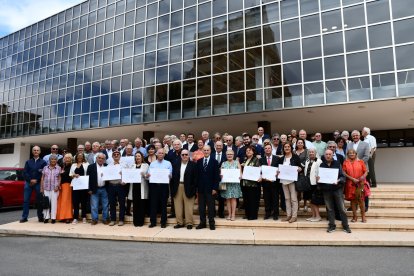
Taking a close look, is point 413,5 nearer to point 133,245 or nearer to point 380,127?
point 380,127

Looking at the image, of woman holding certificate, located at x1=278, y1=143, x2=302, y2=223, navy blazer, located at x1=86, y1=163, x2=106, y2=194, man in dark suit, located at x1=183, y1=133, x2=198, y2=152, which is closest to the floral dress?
woman holding certificate, located at x1=278, y1=143, x2=302, y2=223

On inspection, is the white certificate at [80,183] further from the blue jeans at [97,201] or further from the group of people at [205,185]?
the blue jeans at [97,201]

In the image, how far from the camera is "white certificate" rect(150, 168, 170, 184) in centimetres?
766

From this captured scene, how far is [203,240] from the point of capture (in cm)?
659

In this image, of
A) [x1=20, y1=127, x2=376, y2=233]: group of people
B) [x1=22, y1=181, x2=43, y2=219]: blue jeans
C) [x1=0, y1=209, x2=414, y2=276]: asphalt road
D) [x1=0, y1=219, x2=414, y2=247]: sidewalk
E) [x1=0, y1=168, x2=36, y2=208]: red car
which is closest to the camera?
[x1=0, y1=209, x2=414, y2=276]: asphalt road

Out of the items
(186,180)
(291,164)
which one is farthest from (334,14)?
(186,180)

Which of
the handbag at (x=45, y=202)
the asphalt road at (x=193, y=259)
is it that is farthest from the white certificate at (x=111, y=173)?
the handbag at (x=45, y=202)

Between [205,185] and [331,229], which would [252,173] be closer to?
[205,185]

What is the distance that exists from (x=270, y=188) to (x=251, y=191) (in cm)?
50

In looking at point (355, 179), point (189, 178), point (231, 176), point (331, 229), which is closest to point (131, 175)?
point (189, 178)

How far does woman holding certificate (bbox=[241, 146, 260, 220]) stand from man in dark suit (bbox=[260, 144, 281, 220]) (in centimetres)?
21

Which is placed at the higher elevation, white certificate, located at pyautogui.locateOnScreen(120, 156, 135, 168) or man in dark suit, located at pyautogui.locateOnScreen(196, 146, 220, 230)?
white certificate, located at pyautogui.locateOnScreen(120, 156, 135, 168)

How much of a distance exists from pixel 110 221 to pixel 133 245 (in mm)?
2216

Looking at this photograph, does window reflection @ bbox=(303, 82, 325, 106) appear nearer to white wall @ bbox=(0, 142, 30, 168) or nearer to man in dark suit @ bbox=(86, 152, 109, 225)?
man in dark suit @ bbox=(86, 152, 109, 225)
